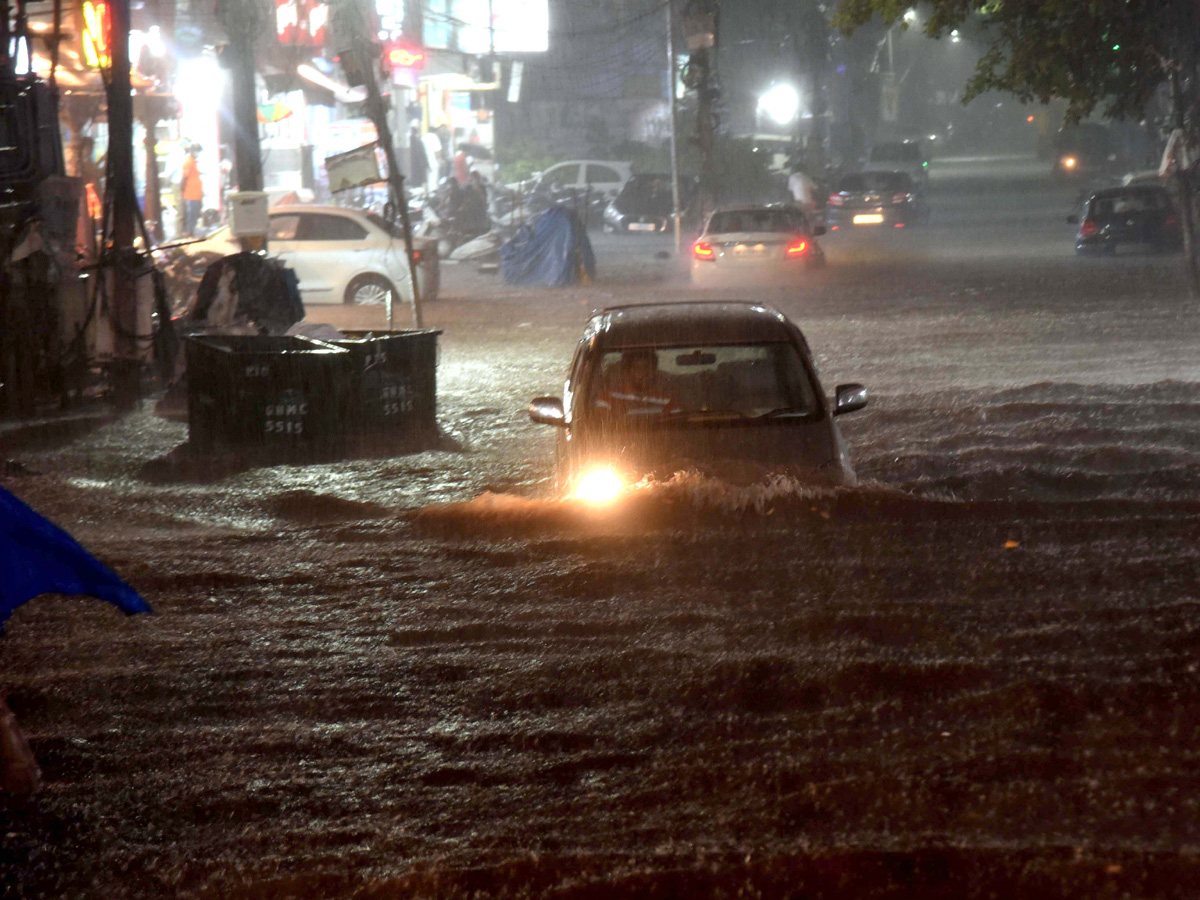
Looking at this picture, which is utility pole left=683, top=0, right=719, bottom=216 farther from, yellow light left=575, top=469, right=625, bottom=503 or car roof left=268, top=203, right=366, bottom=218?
yellow light left=575, top=469, right=625, bottom=503

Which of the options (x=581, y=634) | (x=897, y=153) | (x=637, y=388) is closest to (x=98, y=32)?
(x=637, y=388)

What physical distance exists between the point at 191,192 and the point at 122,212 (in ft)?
55.7

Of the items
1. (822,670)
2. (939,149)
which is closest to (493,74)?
(939,149)

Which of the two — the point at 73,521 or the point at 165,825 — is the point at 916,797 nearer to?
the point at 165,825

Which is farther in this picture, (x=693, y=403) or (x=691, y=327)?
(x=691, y=327)

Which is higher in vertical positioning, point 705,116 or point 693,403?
point 705,116

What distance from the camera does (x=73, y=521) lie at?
8.70 meters

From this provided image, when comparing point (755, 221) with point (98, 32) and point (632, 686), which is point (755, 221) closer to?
point (98, 32)

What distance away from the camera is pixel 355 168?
59.9 feet

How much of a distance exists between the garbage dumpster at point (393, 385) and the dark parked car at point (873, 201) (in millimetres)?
27730

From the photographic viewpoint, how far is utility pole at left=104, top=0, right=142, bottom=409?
13.2 meters

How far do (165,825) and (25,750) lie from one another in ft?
1.80

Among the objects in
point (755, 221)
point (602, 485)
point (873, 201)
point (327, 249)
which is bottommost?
point (602, 485)

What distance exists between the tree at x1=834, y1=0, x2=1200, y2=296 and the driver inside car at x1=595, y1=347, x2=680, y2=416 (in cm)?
1333
